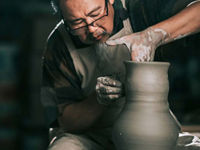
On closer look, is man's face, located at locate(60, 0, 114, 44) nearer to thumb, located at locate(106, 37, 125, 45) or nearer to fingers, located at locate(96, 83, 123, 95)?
thumb, located at locate(106, 37, 125, 45)

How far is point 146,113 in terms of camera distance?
1.43m

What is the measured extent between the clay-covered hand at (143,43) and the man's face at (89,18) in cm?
18

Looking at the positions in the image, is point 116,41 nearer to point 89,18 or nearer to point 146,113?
point 89,18

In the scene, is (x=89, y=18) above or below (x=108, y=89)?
above

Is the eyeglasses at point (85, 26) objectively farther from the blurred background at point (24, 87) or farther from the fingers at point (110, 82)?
the blurred background at point (24, 87)

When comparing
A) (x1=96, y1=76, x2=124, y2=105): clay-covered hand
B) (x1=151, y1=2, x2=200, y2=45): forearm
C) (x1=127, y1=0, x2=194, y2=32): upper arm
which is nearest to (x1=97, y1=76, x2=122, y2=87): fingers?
(x1=96, y1=76, x2=124, y2=105): clay-covered hand

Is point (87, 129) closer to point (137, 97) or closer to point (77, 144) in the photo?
point (77, 144)

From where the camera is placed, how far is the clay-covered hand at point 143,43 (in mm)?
1521

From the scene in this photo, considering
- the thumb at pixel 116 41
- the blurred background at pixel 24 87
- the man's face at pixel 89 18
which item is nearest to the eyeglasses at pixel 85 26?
the man's face at pixel 89 18

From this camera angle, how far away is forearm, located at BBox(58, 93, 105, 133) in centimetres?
174

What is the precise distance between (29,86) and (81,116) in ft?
6.74

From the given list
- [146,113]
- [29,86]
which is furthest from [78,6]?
[29,86]

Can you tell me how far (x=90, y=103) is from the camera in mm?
1748

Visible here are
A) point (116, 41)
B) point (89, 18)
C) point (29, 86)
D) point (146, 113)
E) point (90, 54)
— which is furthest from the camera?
point (29, 86)
